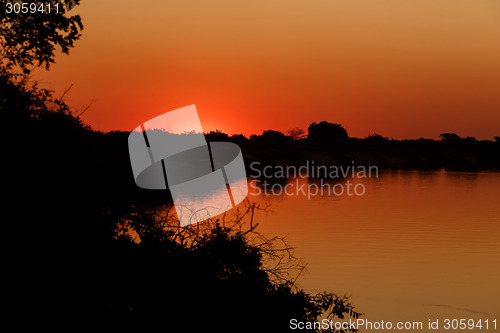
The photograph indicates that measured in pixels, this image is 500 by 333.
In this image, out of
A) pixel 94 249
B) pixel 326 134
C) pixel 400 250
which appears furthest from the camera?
pixel 326 134

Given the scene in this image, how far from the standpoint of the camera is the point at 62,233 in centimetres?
926

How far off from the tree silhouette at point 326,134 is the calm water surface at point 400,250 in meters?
63.1

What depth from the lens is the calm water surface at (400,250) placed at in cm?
1889

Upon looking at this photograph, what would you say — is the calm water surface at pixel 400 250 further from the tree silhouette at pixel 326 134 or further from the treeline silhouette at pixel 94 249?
the tree silhouette at pixel 326 134

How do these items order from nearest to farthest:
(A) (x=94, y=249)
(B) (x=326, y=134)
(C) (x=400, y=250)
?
(A) (x=94, y=249) < (C) (x=400, y=250) < (B) (x=326, y=134)

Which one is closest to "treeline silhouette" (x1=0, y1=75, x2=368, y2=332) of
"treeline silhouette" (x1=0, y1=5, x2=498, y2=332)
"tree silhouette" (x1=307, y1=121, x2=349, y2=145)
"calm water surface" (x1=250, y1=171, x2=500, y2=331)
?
"treeline silhouette" (x1=0, y1=5, x2=498, y2=332)

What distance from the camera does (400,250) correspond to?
26938mm

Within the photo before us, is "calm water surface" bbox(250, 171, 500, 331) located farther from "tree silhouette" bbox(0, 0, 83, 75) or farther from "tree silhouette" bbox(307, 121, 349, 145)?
"tree silhouette" bbox(307, 121, 349, 145)

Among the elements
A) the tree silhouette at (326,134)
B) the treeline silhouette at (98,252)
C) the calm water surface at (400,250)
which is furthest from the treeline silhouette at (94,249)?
the tree silhouette at (326,134)

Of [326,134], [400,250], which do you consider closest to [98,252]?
[400,250]

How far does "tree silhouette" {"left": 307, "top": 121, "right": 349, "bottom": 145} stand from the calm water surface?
6309cm

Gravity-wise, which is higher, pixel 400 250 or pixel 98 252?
pixel 98 252

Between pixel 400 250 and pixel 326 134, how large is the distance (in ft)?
281

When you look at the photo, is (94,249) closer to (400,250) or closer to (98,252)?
(98,252)
